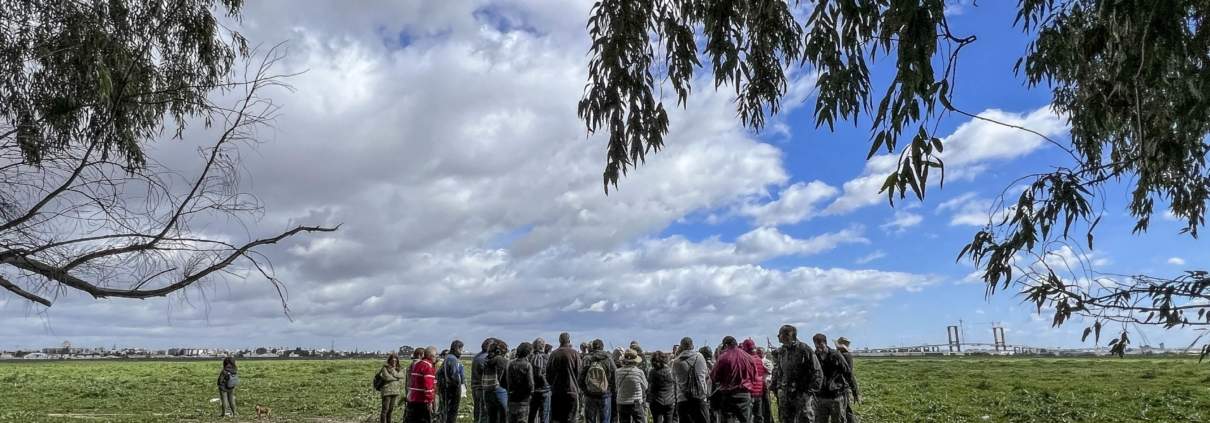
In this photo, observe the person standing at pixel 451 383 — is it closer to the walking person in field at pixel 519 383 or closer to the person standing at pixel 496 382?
the person standing at pixel 496 382

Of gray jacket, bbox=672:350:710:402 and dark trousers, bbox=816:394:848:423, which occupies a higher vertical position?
gray jacket, bbox=672:350:710:402

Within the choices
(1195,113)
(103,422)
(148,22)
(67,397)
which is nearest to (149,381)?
(67,397)

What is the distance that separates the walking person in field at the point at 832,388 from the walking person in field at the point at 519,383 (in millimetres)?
3877

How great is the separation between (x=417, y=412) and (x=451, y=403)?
825mm

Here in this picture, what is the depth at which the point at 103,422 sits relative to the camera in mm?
16000

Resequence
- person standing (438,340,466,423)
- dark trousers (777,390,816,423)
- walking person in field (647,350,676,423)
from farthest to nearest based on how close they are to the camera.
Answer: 1. person standing (438,340,466,423)
2. walking person in field (647,350,676,423)
3. dark trousers (777,390,816,423)

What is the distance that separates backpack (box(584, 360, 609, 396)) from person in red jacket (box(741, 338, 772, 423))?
199 centimetres

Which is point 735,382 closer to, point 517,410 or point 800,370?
point 800,370

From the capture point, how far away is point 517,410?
36.3 ft

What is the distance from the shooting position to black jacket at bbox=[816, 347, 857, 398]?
958 centimetres

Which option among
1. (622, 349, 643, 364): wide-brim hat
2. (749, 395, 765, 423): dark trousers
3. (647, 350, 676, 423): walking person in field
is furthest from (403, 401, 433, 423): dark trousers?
(749, 395, 765, 423): dark trousers

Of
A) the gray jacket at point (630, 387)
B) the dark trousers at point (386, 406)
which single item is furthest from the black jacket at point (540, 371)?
the dark trousers at point (386, 406)

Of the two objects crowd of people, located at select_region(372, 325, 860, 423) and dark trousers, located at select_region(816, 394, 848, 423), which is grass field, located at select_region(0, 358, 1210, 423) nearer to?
crowd of people, located at select_region(372, 325, 860, 423)

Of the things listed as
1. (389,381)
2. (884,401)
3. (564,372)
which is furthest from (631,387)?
(884,401)
